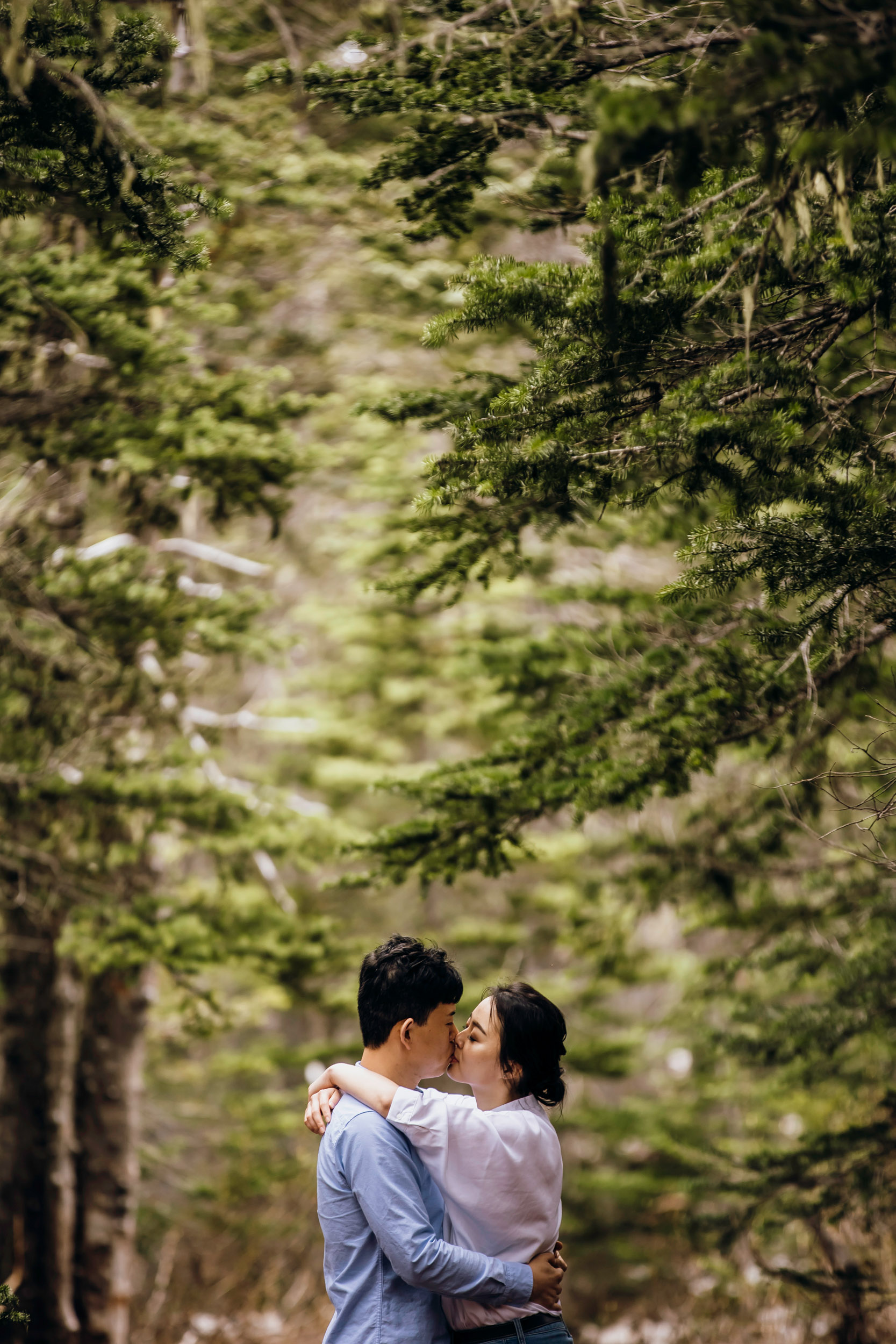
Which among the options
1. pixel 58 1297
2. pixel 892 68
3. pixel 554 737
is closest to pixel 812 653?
pixel 554 737

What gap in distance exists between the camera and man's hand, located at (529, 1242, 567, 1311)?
2.71 metres

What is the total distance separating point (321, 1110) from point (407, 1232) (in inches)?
20.3

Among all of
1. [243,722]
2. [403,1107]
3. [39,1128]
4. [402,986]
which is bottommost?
[39,1128]

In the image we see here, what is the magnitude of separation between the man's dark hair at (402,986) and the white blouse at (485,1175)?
0.22 metres

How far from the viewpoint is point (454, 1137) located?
2.71m

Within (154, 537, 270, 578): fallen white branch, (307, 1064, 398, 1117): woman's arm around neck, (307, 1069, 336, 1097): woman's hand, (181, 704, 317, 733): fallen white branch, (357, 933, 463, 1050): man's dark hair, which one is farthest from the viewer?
(181, 704, 317, 733): fallen white branch

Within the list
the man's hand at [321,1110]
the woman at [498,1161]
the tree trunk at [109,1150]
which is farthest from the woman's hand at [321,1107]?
the tree trunk at [109,1150]

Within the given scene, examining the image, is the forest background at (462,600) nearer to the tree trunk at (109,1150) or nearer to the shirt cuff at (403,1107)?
the tree trunk at (109,1150)

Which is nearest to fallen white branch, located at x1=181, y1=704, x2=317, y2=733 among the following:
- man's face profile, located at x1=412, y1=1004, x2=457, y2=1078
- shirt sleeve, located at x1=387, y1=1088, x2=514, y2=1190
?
man's face profile, located at x1=412, y1=1004, x2=457, y2=1078

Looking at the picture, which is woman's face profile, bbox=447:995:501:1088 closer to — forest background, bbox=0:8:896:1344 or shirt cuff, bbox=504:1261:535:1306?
shirt cuff, bbox=504:1261:535:1306

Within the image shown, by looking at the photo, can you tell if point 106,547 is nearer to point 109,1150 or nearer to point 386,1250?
point 109,1150

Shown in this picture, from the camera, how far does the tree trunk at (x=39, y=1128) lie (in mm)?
7051

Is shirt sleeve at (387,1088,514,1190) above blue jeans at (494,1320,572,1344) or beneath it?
above

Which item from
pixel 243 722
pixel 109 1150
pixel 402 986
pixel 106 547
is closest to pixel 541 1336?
pixel 402 986
